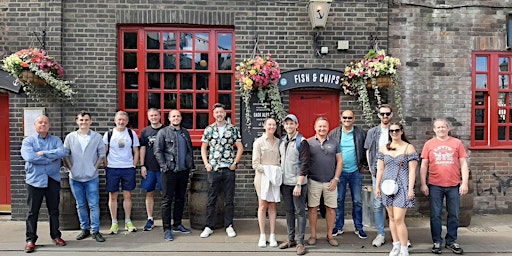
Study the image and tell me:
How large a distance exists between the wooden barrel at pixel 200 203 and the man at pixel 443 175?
9.78 ft

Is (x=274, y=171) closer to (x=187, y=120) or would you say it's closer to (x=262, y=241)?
(x=262, y=241)

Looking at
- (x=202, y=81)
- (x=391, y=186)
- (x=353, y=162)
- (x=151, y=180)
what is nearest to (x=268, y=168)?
(x=353, y=162)

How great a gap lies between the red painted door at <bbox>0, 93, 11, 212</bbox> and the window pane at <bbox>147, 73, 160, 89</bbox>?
244cm

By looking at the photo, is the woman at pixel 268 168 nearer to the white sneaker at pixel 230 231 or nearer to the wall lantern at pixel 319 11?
the white sneaker at pixel 230 231

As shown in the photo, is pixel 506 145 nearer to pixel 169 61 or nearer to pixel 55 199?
pixel 169 61

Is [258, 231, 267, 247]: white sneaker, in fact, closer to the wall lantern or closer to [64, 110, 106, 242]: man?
[64, 110, 106, 242]: man

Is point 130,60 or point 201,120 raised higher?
point 130,60

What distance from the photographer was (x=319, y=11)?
23.5 feet

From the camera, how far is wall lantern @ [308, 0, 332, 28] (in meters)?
7.17

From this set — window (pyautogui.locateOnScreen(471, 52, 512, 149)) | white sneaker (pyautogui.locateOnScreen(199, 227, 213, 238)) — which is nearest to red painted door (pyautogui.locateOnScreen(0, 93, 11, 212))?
white sneaker (pyautogui.locateOnScreen(199, 227, 213, 238))

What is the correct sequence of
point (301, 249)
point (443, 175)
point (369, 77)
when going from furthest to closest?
1. point (369, 77)
2. point (443, 175)
3. point (301, 249)

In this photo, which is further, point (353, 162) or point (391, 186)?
point (353, 162)

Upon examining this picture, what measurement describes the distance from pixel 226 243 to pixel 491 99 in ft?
18.1

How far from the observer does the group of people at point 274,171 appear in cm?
559
